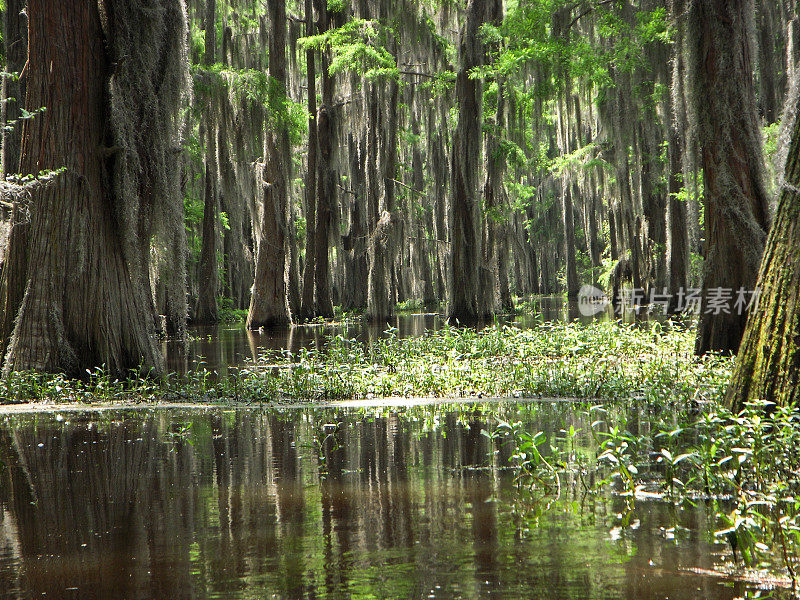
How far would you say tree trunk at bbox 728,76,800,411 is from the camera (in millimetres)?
4281

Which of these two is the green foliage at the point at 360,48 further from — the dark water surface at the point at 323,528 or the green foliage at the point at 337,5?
the dark water surface at the point at 323,528

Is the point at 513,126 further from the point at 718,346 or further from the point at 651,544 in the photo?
the point at 651,544

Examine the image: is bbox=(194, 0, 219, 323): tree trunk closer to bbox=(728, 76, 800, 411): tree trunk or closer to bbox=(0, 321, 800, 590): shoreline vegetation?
bbox=(0, 321, 800, 590): shoreline vegetation

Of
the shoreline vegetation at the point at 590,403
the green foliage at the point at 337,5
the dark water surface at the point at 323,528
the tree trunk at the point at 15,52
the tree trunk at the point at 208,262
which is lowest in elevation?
the dark water surface at the point at 323,528

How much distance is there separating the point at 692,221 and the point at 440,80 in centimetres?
1225

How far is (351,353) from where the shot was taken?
9.98 m

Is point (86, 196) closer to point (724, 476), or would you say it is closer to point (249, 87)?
point (724, 476)

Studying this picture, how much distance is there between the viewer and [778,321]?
4.37 metres

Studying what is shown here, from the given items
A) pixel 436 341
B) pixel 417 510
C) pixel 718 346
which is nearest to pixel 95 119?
pixel 436 341

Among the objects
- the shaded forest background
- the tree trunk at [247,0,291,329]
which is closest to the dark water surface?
the shaded forest background

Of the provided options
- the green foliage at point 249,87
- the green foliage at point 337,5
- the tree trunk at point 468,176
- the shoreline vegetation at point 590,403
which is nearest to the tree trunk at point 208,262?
the green foliage at point 249,87

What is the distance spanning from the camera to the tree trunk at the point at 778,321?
4281mm

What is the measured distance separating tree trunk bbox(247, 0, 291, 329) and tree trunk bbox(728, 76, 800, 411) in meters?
16.9

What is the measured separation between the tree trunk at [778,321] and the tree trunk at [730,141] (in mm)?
4645
